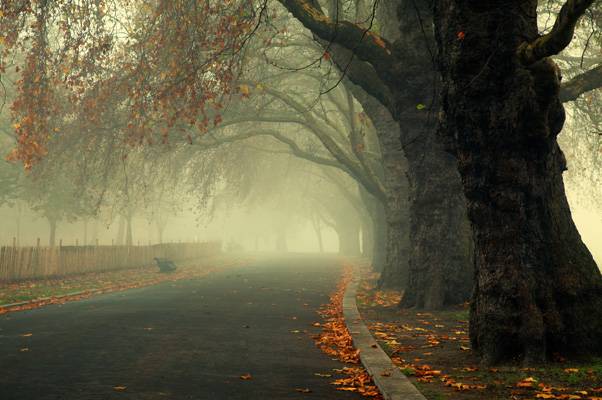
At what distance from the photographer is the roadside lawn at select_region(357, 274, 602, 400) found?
5.34m

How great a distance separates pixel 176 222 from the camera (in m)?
93.3

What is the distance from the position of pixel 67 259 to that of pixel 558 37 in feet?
66.6

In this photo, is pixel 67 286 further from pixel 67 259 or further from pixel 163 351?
pixel 163 351

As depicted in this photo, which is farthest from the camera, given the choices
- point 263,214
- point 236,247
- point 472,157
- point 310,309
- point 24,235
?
point 263,214

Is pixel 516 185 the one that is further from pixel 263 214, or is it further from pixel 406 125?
pixel 263 214

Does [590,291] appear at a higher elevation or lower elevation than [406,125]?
lower

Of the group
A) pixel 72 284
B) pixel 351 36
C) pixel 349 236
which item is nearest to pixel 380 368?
pixel 351 36

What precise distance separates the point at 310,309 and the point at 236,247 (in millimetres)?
61322

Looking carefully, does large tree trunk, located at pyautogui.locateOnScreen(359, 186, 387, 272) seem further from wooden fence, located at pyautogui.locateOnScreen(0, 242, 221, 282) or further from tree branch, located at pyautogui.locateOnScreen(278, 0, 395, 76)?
tree branch, located at pyautogui.locateOnScreen(278, 0, 395, 76)

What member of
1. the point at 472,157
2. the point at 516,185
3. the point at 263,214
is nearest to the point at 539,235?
the point at 516,185

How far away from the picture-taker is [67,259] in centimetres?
2252

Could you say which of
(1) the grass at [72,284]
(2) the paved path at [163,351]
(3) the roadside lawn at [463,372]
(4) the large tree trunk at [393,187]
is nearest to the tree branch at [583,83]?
(4) the large tree trunk at [393,187]

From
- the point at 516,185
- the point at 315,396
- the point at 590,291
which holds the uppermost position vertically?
the point at 516,185

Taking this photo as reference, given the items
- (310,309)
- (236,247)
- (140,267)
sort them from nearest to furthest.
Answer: (310,309) → (140,267) → (236,247)
